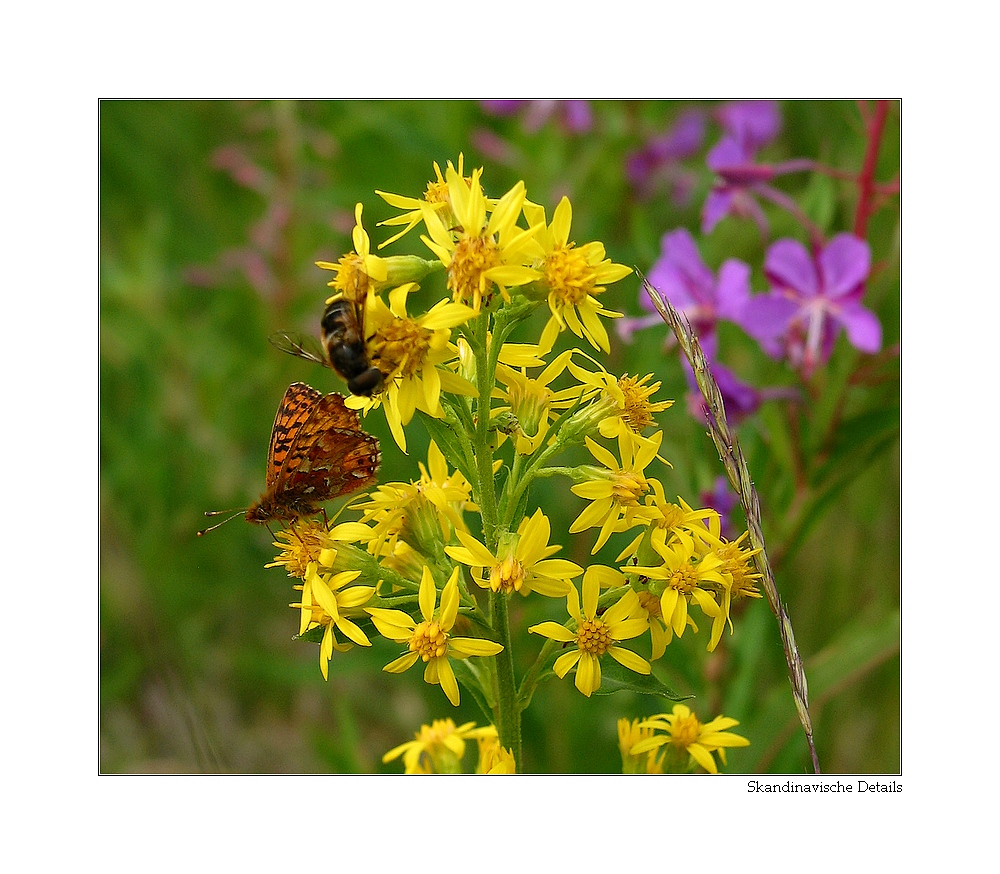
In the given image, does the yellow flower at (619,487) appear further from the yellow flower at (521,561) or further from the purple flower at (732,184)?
the purple flower at (732,184)

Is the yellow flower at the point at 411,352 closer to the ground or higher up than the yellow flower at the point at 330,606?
higher up

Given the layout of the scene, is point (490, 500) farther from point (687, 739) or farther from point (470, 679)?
point (687, 739)

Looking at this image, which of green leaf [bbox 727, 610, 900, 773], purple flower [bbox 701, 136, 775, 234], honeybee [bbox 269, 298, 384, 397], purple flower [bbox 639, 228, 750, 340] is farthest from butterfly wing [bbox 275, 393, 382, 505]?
purple flower [bbox 701, 136, 775, 234]

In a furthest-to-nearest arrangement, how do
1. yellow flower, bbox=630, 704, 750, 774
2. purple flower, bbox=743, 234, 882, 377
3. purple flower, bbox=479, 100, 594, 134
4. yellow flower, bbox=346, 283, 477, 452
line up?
purple flower, bbox=479, 100, 594, 134
purple flower, bbox=743, 234, 882, 377
yellow flower, bbox=630, 704, 750, 774
yellow flower, bbox=346, 283, 477, 452

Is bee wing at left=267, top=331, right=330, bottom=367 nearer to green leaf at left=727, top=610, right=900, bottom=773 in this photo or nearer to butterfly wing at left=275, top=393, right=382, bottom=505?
butterfly wing at left=275, top=393, right=382, bottom=505

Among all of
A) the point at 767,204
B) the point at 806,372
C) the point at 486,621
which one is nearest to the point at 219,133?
the point at 767,204

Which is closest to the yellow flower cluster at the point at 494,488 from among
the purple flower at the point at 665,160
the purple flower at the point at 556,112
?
the purple flower at the point at 556,112

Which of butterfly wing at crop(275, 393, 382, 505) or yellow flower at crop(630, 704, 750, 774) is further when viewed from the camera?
yellow flower at crop(630, 704, 750, 774)

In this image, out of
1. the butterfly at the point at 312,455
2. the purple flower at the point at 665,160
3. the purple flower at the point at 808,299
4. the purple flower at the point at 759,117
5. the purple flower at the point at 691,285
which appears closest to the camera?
the butterfly at the point at 312,455
